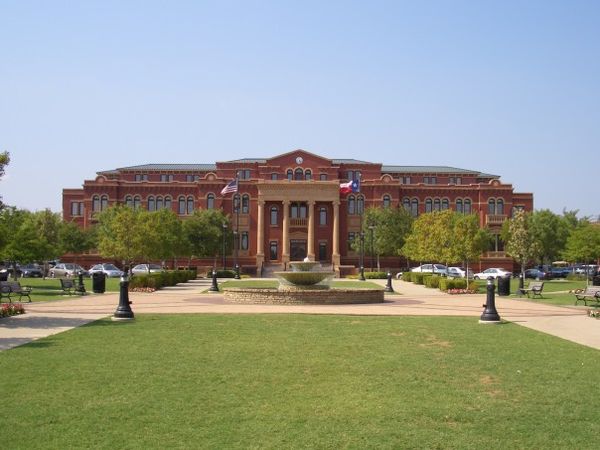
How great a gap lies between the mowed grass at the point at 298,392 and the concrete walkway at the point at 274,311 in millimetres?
1758

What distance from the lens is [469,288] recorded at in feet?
126

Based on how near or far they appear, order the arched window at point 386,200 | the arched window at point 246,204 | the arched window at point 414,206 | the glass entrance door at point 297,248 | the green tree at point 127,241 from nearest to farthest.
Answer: the green tree at point 127,241 → the glass entrance door at point 297,248 → the arched window at point 246,204 → the arched window at point 386,200 → the arched window at point 414,206

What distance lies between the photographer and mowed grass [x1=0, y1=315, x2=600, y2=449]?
736 centimetres

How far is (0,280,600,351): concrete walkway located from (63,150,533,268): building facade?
47.0m

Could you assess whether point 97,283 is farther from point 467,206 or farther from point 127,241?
point 467,206

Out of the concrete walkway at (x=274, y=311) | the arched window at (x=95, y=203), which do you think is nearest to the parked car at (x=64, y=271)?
the arched window at (x=95, y=203)

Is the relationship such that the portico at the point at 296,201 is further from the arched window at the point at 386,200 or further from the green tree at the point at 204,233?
the green tree at the point at 204,233

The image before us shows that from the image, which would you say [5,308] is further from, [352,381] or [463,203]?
[463,203]

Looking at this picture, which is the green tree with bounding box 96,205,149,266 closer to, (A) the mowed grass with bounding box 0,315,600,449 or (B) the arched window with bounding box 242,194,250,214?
(A) the mowed grass with bounding box 0,315,600,449

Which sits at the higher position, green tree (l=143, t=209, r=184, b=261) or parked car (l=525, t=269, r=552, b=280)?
green tree (l=143, t=209, r=184, b=261)

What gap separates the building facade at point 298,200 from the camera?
77.8 metres

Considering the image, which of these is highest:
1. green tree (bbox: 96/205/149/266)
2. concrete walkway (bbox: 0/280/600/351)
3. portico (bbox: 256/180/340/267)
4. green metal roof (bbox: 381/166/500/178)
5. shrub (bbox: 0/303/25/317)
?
green metal roof (bbox: 381/166/500/178)

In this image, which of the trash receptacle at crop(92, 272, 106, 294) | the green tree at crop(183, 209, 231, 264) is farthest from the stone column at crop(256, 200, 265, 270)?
the trash receptacle at crop(92, 272, 106, 294)

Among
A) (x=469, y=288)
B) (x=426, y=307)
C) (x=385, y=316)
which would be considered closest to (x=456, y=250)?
(x=469, y=288)
